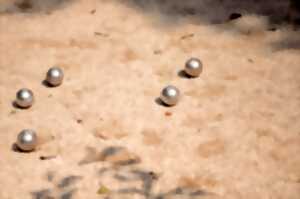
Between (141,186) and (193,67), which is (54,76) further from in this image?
(141,186)

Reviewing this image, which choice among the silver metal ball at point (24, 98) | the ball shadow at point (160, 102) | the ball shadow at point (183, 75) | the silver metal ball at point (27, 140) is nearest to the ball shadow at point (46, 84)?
the silver metal ball at point (24, 98)

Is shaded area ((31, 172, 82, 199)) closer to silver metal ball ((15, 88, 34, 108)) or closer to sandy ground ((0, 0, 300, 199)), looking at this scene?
sandy ground ((0, 0, 300, 199))

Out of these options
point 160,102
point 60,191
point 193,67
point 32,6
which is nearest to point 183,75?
point 193,67

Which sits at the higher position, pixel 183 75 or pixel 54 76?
pixel 54 76

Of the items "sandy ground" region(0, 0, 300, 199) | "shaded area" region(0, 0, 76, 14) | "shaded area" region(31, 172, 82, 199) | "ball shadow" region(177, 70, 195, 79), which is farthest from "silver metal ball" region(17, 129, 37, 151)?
"shaded area" region(0, 0, 76, 14)

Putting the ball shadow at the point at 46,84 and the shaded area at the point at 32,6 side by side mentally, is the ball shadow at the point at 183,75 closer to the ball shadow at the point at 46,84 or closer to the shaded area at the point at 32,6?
the ball shadow at the point at 46,84

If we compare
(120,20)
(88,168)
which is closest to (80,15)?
(120,20)
